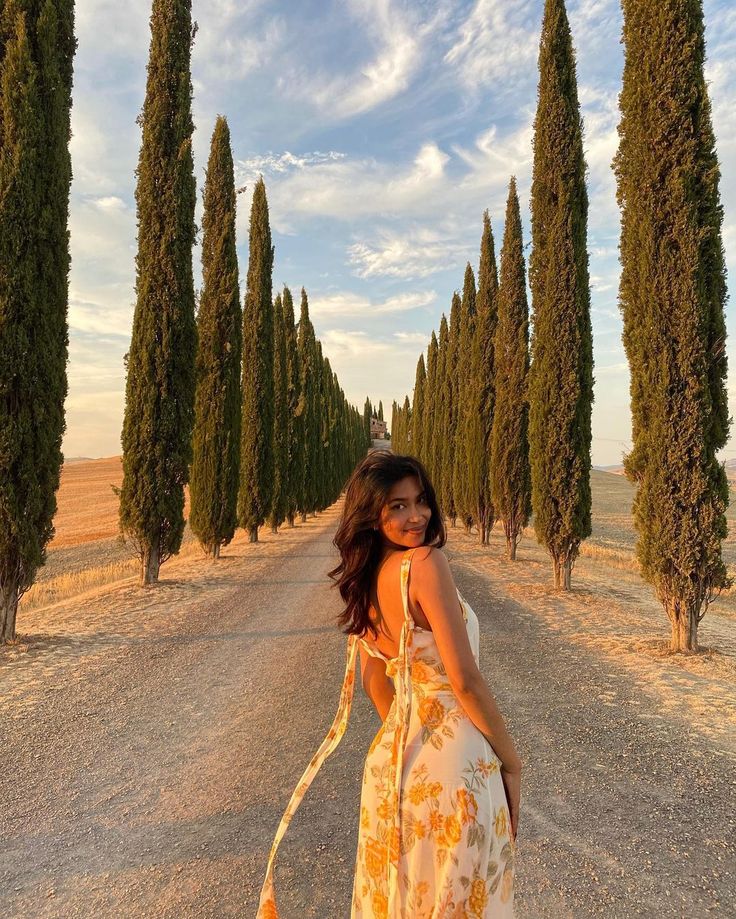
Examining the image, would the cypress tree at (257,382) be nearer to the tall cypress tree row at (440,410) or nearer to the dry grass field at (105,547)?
the dry grass field at (105,547)

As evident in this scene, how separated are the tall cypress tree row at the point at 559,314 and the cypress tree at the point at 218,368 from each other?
883 cm

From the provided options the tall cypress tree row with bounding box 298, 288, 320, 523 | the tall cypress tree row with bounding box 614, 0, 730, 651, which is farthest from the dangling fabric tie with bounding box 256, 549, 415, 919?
the tall cypress tree row with bounding box 298, 288, 320, 523

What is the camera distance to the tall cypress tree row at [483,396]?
65.6ft

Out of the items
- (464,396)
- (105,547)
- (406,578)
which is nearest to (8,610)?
(406,578)

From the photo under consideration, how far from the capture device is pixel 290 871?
290 cm

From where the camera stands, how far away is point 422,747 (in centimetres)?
173

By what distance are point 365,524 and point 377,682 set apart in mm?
562

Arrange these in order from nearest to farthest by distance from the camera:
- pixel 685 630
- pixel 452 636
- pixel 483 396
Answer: pixel 452 636 < pixel 685 630 < pixel 483 396

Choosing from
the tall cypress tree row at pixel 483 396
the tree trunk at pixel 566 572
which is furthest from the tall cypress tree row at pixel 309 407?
the tree trunk at pixel 566 572

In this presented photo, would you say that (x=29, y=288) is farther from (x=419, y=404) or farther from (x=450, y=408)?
(x=419, y=404)

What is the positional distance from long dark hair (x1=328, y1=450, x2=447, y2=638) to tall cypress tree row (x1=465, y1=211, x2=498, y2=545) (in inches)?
Answer: 701

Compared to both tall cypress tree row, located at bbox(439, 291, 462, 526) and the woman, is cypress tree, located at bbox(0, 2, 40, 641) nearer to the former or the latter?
the woman

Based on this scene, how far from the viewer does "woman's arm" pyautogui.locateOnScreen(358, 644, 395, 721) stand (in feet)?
6.46

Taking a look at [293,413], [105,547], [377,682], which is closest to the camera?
[377,682]
